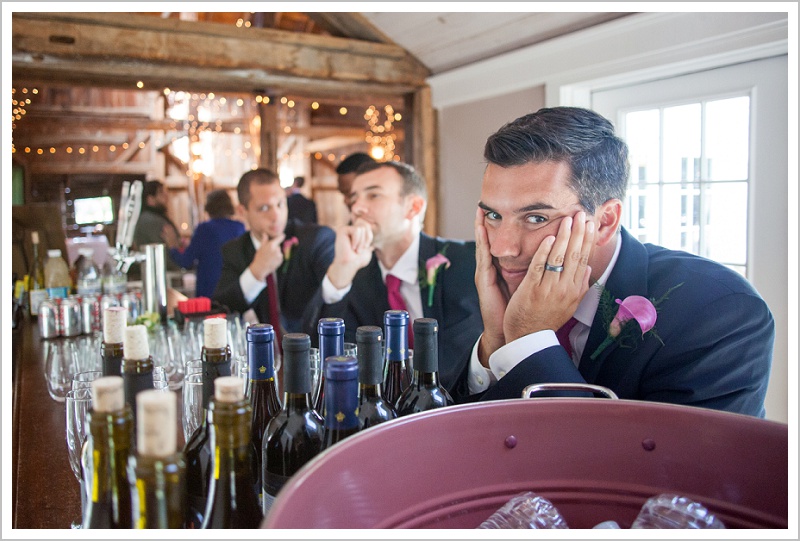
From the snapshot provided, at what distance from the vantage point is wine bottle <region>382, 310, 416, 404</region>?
3.19 ft

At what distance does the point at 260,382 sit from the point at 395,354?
0.67ft

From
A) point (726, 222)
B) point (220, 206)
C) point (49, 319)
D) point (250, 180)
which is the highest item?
point (250, 180)

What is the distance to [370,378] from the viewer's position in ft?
2.82

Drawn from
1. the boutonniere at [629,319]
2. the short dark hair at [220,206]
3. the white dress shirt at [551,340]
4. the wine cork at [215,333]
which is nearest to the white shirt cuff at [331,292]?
the white dress shirt at [551,340]

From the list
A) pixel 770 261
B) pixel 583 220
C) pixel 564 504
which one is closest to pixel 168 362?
pixel 583 220

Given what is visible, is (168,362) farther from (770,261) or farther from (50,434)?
(770,261)

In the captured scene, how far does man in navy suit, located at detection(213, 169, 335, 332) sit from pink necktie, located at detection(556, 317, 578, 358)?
1813 millimetres

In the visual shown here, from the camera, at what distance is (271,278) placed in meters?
3.12

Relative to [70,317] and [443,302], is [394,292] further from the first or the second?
[70,317]

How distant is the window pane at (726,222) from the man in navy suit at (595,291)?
1.43 metres

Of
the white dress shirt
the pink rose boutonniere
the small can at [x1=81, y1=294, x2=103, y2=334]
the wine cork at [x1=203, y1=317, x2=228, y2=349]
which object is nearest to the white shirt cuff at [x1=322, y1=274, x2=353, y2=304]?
the pink rose boutonniere

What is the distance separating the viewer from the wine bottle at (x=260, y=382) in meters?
0.85

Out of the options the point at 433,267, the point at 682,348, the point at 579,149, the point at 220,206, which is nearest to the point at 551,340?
the point at 682,348

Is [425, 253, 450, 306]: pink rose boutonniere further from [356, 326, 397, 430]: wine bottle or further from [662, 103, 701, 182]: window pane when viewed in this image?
[356, 326, 397, 430]: wine bottle
